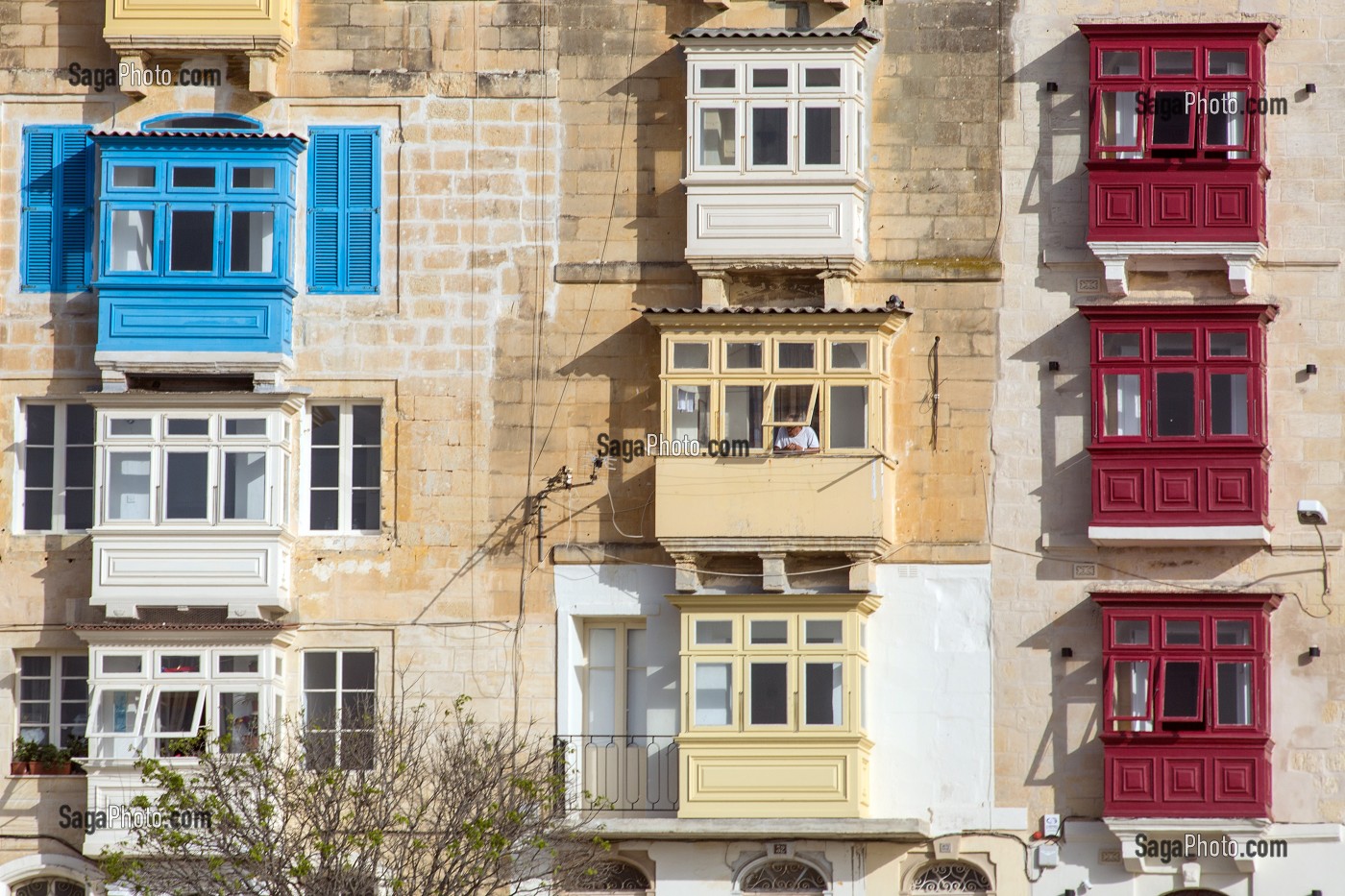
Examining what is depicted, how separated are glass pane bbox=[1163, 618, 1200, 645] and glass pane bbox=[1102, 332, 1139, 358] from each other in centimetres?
356

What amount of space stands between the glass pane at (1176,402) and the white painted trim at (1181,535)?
1.32 m

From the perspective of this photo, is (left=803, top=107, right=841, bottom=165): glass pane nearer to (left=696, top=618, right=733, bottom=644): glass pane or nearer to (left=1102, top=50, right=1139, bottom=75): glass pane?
(left=1102, top=50, right=1139, bottom=75): glass pane

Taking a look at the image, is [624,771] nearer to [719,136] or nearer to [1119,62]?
[719,136]

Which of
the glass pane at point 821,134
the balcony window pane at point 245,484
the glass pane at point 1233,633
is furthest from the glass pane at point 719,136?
the glass pane at point 1233,633

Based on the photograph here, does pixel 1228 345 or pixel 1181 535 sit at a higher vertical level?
pixel 1228 345

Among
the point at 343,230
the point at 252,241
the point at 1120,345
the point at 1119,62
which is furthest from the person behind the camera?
the point at 343,230

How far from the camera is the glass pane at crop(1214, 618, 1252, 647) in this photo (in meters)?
36.4

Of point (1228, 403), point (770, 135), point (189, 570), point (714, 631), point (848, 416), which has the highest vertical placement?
point (770, 135)

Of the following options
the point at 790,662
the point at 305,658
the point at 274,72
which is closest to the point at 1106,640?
the point at 790,662

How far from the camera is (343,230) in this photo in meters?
38.3

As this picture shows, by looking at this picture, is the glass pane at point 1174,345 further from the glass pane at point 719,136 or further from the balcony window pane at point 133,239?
the balcony window pane at point 133,239

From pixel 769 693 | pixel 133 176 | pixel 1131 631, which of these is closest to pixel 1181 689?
pixel 1131 631

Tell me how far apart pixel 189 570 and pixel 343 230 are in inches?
200

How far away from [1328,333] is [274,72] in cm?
1464
